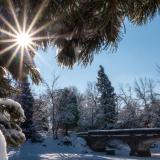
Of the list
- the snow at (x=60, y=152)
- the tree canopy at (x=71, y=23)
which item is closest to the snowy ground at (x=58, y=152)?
the snow at (x=60, y=152)

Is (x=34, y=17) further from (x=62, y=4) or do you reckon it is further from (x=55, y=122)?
(x=55, y=122)

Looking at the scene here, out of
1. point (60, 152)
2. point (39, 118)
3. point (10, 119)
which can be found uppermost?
point (39, 118)

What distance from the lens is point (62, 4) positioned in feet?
13.5

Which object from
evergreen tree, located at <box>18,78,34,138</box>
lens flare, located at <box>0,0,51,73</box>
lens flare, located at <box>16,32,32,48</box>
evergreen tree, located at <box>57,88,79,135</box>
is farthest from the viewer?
evergreen tree, located at <box>57,88,79,135</box>

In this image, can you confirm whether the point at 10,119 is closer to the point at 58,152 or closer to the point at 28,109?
the point at 58,152

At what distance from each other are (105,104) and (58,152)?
70.1ft

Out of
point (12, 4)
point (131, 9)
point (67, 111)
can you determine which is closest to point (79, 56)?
point (131, 9)

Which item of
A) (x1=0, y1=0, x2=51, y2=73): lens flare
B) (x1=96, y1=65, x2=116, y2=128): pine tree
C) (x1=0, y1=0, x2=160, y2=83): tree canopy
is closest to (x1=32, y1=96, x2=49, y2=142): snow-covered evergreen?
(x1=96, y1=65, x2=116, y2=128): pine tree

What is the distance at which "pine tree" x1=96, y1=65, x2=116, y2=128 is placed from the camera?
6738 centimetres

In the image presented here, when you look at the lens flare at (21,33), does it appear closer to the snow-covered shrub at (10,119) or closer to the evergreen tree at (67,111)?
the snow-covered shrub at (10,119)

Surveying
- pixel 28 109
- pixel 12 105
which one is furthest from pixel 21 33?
pixel 28 109

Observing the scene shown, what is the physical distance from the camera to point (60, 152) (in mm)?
48031

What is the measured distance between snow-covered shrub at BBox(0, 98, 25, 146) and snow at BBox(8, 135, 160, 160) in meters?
32.1

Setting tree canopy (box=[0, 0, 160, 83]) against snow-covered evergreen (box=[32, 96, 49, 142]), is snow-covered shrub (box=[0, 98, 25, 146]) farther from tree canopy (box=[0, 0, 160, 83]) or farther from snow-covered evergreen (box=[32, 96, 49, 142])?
snow-covered evergreen (box=[32, 96, 49, 142])
